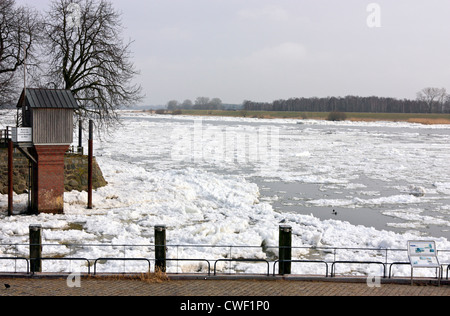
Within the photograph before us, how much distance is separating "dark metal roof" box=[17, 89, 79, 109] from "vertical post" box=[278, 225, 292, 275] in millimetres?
12487

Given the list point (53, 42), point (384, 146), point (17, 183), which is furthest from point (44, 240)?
point (384, 146)

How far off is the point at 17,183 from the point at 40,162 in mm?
3853

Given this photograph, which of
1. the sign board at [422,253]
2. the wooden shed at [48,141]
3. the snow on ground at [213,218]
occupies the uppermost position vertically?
the wooden shed at [48,141]

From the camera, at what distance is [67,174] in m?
26.7

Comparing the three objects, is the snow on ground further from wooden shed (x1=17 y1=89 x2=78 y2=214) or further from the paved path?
the paved path

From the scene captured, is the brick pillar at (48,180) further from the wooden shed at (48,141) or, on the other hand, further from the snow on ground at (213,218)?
the snow on ground at (213,218)

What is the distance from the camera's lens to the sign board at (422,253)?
1266 cm

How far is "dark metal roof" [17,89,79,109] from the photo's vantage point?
2208cm

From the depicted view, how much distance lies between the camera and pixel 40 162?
875 inches

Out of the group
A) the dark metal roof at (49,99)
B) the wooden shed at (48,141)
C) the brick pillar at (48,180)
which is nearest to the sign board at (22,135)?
the wooden shed at (48,141)

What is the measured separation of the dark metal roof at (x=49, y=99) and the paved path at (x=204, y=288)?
11223 millimetres

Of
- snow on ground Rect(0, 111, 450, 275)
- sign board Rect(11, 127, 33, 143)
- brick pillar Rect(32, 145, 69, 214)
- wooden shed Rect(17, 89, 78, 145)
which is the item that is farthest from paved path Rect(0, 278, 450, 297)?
wooden shed Rect(17, 89, 78, 145)

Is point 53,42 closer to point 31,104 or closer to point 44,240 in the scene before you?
point 31,104

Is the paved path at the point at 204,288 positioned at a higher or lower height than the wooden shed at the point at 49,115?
lower
